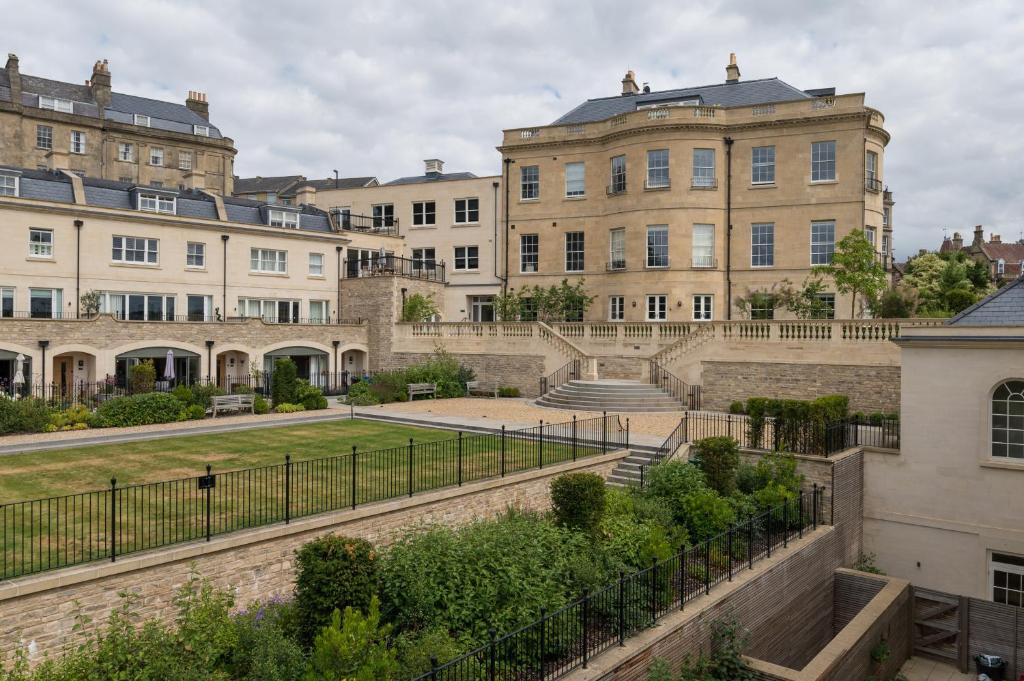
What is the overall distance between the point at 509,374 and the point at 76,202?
69.5 ft

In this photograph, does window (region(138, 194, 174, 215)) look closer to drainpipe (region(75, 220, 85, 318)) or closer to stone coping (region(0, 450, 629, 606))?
drainpipe (region(75, 220, 85, 318))

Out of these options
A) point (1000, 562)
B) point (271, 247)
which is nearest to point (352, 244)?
point (271, 247)

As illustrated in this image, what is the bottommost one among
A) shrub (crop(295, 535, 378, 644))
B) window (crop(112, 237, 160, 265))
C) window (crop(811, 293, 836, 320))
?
shrub (crop(295, 535, 378, 644))

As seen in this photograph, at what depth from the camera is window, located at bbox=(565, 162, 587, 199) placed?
133 feet

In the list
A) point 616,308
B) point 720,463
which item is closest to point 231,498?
point 720,463

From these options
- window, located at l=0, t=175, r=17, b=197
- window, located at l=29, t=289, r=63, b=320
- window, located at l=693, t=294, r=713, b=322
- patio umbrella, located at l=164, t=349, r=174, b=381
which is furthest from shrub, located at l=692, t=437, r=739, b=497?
window, located at l=0, t=175, r=17, b=197

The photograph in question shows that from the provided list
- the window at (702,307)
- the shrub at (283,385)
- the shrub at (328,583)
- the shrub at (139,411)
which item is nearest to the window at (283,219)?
the shrub at (283,385)

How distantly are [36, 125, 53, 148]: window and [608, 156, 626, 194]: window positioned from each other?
41.1 m

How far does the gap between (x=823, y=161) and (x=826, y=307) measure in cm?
746

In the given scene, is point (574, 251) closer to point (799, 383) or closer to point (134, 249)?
point (799, 383)

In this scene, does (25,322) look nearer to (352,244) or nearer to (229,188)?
(352,244)

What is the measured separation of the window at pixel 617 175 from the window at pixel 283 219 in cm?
1789

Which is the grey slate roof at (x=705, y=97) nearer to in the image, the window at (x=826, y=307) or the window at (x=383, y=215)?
the window at (x=826, y=307)

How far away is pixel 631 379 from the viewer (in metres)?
31.9
